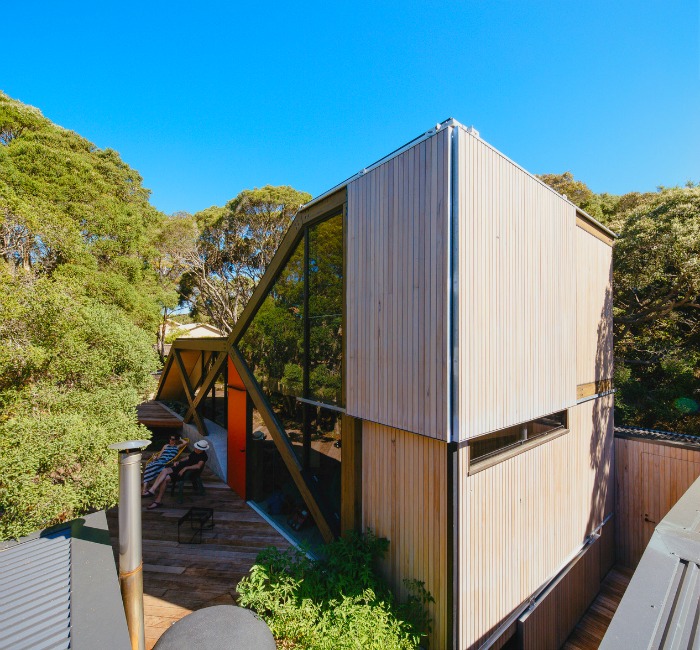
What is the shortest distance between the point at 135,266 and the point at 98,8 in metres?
7.67

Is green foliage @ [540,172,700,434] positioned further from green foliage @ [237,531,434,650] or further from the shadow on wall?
green foliage @ [237,531,434,650]

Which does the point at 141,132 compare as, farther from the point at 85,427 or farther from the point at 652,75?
the point at 652,75

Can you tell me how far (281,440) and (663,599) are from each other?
16.0 ft

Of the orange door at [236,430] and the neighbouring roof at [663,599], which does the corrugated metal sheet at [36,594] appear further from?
the orange door at [236,430]

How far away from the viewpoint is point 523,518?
409 cm

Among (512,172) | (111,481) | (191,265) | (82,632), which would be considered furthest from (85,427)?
(191,265)

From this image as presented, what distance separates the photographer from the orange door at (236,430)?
281 inches

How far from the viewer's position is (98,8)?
20.8ft

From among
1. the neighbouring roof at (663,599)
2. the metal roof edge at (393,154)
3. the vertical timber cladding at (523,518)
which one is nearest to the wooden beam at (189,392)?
the metal roof edge at (393,154)

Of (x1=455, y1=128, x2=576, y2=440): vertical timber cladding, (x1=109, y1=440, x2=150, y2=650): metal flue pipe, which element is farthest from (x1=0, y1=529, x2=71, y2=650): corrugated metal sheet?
(x1=455, y1=128, x2=576, y2=440): vertical timber cladding

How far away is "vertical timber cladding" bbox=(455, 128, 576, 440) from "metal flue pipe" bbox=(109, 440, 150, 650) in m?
3.17

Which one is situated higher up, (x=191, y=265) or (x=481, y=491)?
(x=191, y=265)

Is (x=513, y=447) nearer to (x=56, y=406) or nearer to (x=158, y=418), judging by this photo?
(x=56, y=406)

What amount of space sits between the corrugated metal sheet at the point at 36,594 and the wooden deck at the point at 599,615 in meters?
6.05
